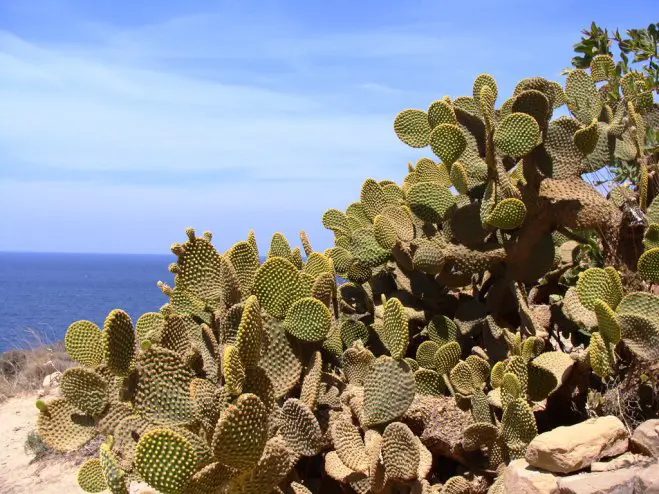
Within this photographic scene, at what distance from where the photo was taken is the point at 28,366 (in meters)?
11.1

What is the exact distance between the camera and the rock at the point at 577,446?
2.46m

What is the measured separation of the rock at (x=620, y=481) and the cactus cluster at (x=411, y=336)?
34 centimetres

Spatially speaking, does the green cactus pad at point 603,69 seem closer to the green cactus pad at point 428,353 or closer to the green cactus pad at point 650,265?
the green cactus pad at point 650,265

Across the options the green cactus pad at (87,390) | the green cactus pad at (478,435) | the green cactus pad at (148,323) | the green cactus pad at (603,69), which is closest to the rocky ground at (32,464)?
the green cactus pad at (148,323)

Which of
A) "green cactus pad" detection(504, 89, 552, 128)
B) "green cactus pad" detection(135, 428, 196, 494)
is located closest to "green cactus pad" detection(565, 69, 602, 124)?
"green cactus pad" detection(504, 89, 552, 128)

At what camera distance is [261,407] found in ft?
7.72

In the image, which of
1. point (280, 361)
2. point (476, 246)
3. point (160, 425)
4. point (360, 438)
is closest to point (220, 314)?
point (280, 361)

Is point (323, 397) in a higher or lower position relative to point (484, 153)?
lower

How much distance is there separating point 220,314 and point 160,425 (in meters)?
0.54

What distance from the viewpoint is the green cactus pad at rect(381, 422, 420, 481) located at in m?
2.76

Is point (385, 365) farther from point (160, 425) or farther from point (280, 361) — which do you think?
point (160, 425)

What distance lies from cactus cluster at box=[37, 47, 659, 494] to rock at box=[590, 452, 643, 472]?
0.96 feet

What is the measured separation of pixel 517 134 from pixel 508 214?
345 millimetres

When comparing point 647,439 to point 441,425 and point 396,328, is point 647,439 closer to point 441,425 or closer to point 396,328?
point 441,425
